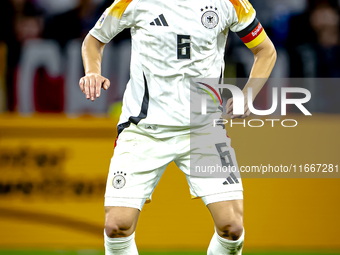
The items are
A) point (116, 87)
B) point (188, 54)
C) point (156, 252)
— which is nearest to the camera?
point (188, 54)

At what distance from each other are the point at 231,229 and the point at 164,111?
0.75m

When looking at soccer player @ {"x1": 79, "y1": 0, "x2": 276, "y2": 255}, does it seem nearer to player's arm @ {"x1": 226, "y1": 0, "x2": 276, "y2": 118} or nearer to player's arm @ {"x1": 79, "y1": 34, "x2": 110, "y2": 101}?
player's arm @ {"x1": 79, "y1": 34, "x2": 110, "y2": 101}

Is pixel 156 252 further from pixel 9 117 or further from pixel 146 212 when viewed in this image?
pixel 9 117

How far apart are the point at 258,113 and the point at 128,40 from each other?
1.56 metres

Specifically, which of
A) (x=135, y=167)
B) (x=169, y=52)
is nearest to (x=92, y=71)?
(x=169, y=52)

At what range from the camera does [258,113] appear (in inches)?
171

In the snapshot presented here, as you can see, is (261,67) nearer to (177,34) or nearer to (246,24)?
(246,24)

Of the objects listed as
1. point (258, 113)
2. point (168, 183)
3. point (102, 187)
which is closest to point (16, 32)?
point (102, 187)

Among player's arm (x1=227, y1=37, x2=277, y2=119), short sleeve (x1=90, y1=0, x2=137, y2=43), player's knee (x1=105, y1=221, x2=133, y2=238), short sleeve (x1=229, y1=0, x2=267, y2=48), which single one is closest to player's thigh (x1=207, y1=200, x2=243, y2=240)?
player's knee (x1=105, y1=221, x2=133, y2=238)

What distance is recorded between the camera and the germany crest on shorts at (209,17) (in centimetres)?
270

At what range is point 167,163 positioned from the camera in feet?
8.96

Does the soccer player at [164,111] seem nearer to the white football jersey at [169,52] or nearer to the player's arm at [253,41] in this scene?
the white football jersey at [169,52]

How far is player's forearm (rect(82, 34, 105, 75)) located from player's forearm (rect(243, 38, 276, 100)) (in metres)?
0.90

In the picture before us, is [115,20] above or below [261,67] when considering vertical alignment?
above
